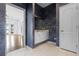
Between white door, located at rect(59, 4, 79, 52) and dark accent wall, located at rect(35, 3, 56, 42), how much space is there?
0.31 feet

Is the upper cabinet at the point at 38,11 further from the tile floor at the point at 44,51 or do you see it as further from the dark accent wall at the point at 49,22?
the tile floor at the point at 44,51

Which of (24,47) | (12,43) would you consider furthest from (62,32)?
(12,43)

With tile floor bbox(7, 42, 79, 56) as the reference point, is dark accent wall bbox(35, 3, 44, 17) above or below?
above

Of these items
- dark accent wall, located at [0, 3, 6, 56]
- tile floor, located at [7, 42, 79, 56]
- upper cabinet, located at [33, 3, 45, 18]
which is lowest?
tile floor, located at [7, 42, 79, 56]

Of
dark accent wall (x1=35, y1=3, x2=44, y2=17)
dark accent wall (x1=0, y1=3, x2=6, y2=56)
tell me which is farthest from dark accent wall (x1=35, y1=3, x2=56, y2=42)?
dark accent wall (x1=0, y1=3, x2=6, y2=56)

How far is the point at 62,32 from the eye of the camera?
1521 mm

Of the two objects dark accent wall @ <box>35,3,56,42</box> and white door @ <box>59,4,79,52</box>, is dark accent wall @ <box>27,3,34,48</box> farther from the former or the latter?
white door @ <box>59,4,79,52</box>

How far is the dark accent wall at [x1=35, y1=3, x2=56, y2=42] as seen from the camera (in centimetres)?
151

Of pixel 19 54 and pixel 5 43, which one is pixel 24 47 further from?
pixel 5 43

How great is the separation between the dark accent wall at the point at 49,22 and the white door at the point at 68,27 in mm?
95

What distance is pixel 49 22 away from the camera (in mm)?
1523

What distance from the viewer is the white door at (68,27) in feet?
4.83

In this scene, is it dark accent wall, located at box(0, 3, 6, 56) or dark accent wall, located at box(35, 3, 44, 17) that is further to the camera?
dark accent wall, located at box(35, 3, 44, 17)

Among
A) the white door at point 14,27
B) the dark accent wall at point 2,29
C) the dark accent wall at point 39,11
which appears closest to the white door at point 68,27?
the dark accent wall at point 39,11
